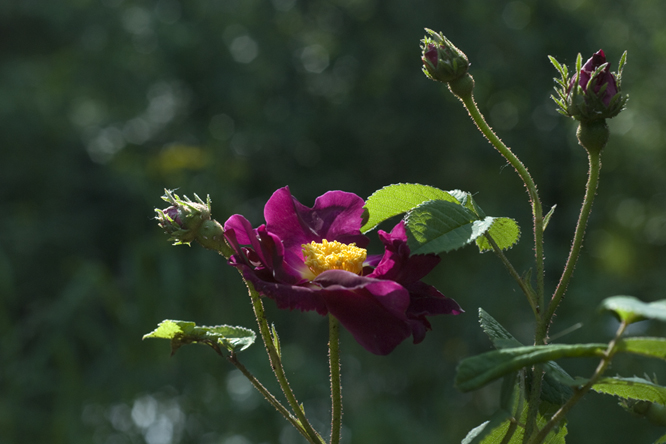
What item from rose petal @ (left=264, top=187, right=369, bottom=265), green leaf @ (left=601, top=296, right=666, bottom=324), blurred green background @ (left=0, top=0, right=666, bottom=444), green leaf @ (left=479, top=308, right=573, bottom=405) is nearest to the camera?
green leaf @ (left=601, top=296, right=666, bottom=324)

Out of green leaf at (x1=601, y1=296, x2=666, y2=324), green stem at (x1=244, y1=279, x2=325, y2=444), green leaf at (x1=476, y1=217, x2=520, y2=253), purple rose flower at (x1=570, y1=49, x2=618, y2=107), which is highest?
purple rose flower at (x1=570, y1=49, x2=618, y2=107)

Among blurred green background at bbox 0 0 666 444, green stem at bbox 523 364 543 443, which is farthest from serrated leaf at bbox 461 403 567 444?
blurred green background at bbox 0 0 666 444

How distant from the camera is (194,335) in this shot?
36 cm

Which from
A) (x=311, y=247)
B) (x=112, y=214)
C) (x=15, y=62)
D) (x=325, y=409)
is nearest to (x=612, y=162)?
(x=325, y=409)

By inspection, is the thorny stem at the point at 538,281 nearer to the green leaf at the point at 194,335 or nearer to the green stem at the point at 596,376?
the green stem at the point at 596,376

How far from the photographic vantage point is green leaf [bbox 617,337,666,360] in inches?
10.0

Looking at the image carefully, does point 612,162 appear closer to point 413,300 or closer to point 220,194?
point 220,194

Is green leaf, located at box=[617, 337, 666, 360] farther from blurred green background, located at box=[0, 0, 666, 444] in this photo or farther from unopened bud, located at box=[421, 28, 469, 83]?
blurred green background, located at box=[0, 0, 666, 444]

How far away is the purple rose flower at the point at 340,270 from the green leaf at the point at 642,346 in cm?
10

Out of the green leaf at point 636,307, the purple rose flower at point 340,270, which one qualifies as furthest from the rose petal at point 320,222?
the green leaf at point 636,307

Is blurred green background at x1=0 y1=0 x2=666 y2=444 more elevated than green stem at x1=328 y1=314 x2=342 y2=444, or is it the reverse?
green stem at x1=328 y1=314 x2=342 y2=444

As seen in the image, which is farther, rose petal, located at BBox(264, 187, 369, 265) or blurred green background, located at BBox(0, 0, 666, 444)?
blurred green background, located at BBox(0, 0, 666, 444)

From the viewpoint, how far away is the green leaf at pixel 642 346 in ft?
0.83

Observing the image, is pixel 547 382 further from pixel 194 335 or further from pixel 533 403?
pixel 194 335
